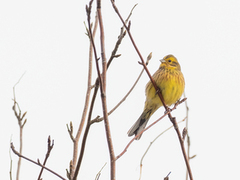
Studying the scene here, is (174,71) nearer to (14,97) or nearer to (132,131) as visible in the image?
(132,131)

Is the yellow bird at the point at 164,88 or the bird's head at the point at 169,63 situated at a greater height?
the bird's head at the point at 169,63

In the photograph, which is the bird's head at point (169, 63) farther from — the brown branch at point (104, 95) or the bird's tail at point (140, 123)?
the brown branch at point (104, 95)

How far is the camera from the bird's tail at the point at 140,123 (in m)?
6.50

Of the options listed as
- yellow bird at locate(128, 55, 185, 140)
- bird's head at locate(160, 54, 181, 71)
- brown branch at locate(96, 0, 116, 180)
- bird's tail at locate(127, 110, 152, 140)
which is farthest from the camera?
bird's head at locate(160, 54, 181, 71)

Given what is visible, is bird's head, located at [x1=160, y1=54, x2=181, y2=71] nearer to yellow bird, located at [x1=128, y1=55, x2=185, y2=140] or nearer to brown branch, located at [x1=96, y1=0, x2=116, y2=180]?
yellow bird, located at [x1=128, y1=55, x2=185, y2=140]

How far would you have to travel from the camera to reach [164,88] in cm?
620

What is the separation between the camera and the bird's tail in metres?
6.50

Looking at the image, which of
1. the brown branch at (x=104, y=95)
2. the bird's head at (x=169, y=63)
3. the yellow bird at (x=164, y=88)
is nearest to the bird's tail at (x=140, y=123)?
the yellow bird at (x=164, y=88)

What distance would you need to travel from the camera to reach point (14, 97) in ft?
12.6

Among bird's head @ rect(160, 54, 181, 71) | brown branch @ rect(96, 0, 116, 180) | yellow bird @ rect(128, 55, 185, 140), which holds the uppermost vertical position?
bird's head @ rect(160, 54, 181, 71)

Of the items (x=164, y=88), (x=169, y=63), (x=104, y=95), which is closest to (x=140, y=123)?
(x=164, y=88)

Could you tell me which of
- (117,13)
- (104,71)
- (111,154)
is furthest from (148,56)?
(111,154)

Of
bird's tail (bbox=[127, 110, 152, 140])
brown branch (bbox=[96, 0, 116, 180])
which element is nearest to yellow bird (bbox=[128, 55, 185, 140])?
bird's tail (bbox=[127, 110, 152, 140])

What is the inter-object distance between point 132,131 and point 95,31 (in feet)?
9.78
